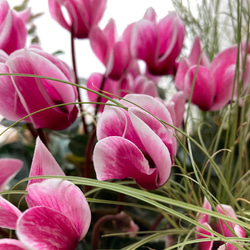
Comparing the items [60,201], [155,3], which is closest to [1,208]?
[60,201]

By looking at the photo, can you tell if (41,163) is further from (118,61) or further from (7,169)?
(118,61)

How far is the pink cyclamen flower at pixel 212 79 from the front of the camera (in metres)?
0.31

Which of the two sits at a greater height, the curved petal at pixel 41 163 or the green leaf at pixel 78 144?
the curved petal at pixel 41 163

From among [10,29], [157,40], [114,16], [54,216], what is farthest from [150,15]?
[114,16]

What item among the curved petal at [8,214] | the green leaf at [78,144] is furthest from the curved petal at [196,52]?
the curved petal at [8,214]

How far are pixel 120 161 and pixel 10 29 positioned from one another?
0.15 meters

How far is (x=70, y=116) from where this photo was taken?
24 cm

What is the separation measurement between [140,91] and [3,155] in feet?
0.47

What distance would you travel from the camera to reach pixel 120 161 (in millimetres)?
189

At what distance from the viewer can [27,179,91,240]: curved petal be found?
16 cm

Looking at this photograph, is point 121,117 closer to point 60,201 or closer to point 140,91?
point 60,201

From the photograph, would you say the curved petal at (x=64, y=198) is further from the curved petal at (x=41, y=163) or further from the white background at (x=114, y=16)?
the white background at (x=114, y=16)

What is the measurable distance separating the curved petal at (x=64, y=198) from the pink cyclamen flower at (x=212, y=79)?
0.17m

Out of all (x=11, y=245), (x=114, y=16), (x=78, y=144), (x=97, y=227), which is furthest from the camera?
(x=114, y=16)
